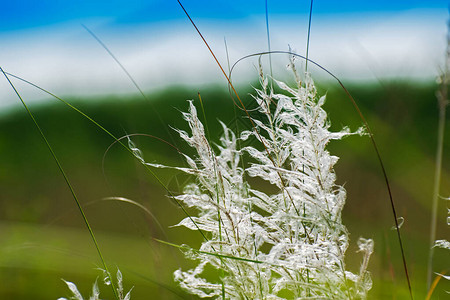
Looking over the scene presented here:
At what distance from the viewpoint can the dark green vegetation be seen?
2.70 meters

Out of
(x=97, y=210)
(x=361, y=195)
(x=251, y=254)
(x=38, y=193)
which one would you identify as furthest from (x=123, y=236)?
(x=251, y=254)

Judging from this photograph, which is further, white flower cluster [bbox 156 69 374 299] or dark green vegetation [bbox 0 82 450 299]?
dark green vegetation [bbox 0 82 450 299]

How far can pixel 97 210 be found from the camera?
471 centimetres

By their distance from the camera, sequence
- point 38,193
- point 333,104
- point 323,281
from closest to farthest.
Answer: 1. point 323,281
2. point 333,104
3. point 38,193

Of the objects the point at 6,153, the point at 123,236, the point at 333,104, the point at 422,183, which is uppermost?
the point at 333,104

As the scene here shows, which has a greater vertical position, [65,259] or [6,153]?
[6,153]

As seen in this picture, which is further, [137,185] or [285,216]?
[137,185]

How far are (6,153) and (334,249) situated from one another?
6.27m

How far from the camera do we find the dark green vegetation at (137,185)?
2697 millimetres

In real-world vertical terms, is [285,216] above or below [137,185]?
above

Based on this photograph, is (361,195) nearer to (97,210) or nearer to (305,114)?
(97,210)

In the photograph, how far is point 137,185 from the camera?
5102 mm

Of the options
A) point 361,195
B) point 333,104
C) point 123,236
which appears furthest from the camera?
point 333,104

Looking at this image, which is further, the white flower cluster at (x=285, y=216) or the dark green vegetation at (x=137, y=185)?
the dark green vegetation at (x=137, y=185)
